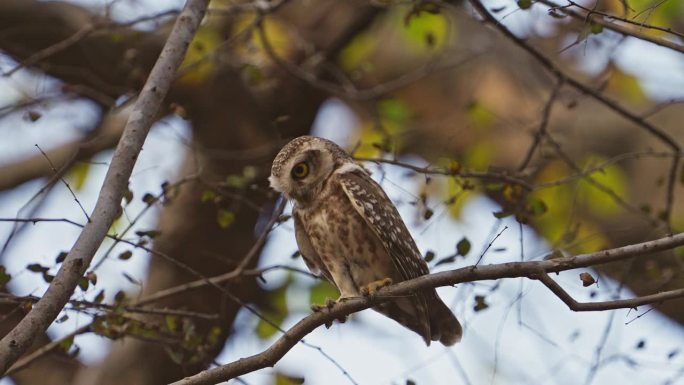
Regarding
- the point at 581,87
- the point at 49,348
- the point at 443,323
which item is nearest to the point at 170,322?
the point at 49,348

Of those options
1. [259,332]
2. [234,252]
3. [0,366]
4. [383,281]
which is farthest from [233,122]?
[0,366]

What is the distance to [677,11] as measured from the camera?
757cm

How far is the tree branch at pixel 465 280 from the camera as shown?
298 centimetres

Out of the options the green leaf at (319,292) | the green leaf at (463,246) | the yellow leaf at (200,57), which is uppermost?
the yellow leaf at (200,57)

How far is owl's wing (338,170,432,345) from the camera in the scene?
14.7 feet

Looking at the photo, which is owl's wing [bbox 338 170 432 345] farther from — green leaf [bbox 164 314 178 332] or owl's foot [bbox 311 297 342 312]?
green leaf [bbox 164 314 178 332]

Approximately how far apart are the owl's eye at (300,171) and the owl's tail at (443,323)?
87 centimetres

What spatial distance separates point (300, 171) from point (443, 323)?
1.02 meters

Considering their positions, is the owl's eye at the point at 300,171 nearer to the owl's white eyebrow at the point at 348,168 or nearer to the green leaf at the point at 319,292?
the owl's white eyebrow at the point at 348,168

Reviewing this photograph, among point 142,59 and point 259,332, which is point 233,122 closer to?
point 142,59

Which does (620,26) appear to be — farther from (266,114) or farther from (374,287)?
(266,114)

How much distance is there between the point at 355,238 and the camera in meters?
4.57

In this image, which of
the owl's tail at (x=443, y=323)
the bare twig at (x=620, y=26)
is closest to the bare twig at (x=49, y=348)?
the owl's tail at (x=443, y=323)

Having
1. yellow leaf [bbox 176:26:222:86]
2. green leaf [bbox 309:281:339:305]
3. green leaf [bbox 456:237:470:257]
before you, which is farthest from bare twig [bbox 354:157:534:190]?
green leaf [bbox 309:281:339:305]
